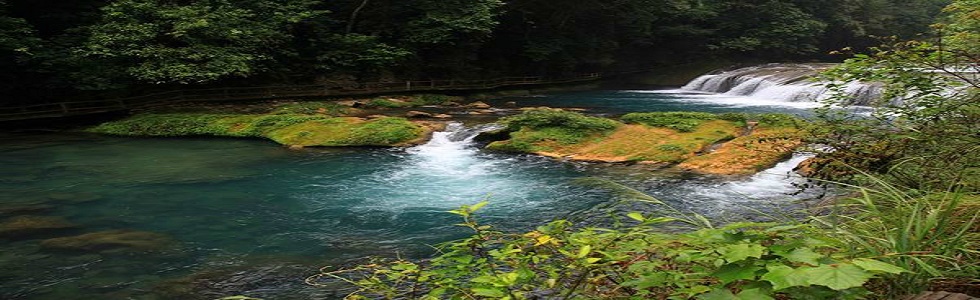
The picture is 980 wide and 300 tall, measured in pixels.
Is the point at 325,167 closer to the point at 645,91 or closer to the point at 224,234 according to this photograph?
the point at 224,234

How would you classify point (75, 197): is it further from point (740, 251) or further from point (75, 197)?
point (740, 251)

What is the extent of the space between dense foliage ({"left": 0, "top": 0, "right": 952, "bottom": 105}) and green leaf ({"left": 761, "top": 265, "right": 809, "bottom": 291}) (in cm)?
490

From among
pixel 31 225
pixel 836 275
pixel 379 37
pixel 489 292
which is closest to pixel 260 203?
pixel 31 225

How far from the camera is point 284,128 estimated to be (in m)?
16.3

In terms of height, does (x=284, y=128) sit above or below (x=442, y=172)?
above

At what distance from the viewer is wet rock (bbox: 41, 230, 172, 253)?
7.29 metres

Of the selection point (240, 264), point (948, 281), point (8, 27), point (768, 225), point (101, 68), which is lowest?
point (240, 264)

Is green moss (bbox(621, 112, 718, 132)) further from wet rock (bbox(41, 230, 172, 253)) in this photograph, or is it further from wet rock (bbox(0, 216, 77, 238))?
wet rock (bbox(0, 216, 77, 238))

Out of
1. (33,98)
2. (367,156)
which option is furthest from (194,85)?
(367,156)

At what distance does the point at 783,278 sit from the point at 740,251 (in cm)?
23

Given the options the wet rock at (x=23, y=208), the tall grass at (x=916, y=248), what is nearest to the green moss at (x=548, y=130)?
the wet rock at (x=23, y=208)

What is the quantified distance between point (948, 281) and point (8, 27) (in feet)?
69.4

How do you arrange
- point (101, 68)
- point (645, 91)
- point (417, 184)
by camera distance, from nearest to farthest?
1. point (417, 184)
2. point (101, 68)
3. point (645, 91)

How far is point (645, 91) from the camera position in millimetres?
31844
